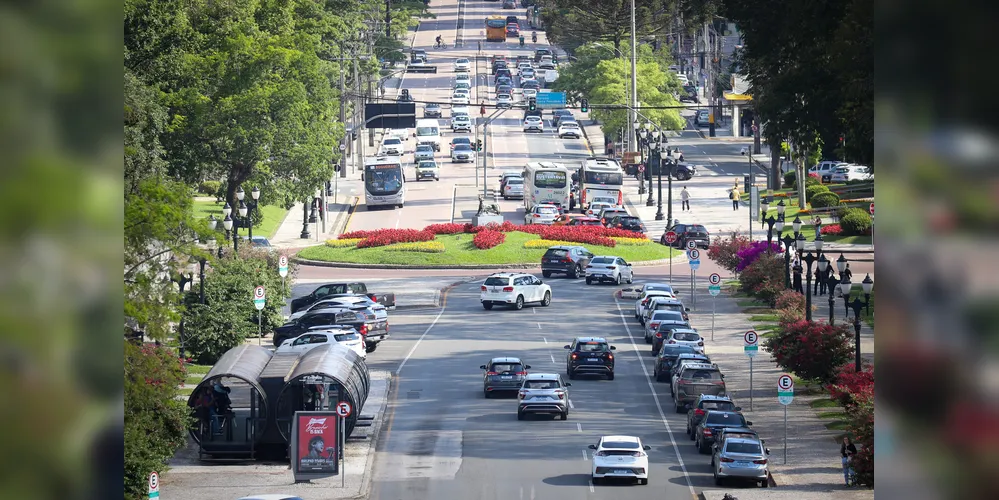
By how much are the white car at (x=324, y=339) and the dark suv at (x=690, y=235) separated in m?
35.2

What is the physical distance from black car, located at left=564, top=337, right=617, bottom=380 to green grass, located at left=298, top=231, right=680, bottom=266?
28.7 m

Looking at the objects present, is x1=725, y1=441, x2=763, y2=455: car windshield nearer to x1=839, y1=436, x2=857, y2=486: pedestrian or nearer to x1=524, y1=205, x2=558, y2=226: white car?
x1=839, y1=436, x2=857, y2=486: pedestrian

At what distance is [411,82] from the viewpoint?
162 metres

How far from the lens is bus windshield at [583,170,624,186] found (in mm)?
94875

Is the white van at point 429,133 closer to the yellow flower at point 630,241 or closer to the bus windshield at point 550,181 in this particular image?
the bus windshield at point 550,181

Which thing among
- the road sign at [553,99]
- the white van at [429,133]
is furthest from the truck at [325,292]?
the road sign at [553,99]

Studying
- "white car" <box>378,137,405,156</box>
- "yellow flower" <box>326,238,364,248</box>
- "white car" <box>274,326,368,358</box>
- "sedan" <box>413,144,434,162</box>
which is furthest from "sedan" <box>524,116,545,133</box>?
"white car" <box>274,326,368,358</box>

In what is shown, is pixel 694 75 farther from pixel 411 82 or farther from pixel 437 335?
pixel 437 335

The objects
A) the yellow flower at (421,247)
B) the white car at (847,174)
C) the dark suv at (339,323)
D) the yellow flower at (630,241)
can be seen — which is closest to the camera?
the dark suv at (339,323)

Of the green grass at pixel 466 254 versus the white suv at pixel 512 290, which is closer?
the white suv at pixel 512 290

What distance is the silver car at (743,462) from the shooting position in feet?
101

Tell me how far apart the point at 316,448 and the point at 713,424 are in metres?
10.3
